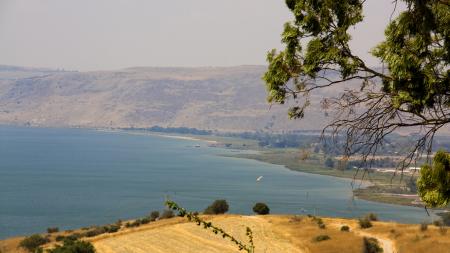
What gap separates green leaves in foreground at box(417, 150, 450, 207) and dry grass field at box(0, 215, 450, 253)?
4216cm

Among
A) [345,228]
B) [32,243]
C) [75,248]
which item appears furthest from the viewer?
[32,243]

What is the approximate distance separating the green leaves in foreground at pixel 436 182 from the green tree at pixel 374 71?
1.90 ft

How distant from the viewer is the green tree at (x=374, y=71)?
14.2m

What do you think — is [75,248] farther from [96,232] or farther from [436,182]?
[436,182]

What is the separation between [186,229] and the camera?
7181cm

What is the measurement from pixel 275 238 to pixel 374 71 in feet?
170

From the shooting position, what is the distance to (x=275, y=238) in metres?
65.2

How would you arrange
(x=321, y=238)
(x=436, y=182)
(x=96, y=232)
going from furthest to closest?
(x=96, y=232) < (x=321, y=238) < (x=436, y=182)

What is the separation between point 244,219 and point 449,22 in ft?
207

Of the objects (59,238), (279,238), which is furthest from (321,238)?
(59,238)

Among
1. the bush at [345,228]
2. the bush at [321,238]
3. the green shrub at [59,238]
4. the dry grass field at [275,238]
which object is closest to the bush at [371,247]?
the dry grass field at [275,238]

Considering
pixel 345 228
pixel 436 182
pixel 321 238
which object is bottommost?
pixel 321 238

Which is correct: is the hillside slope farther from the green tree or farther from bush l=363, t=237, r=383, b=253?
the green tree

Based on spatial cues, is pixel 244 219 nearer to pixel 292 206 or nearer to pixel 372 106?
pixel 372 106
